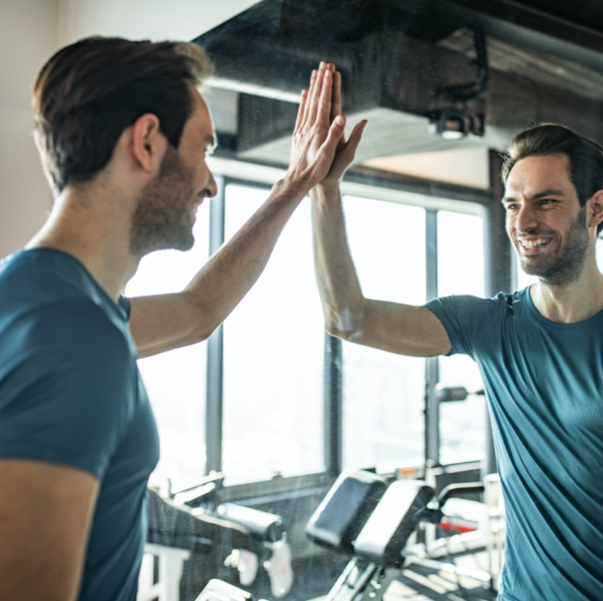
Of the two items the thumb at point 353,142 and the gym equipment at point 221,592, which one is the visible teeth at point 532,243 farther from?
the gym equipment at point 221,592

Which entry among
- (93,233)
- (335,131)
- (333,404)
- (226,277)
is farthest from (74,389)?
(333,404)

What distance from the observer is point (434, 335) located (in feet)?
4.57

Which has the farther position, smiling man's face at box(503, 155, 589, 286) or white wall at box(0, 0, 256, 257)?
white wall at box(0, 0, 256, 257)

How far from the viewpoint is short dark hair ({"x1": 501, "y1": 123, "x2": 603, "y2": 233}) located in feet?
4.25

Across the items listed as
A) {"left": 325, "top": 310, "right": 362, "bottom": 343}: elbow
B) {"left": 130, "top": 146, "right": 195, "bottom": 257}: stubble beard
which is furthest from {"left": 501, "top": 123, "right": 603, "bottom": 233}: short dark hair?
{"left": 130, "top": 146, "right": 195, "bottom": 257}: stubble beard

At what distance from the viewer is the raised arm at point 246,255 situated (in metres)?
1.17

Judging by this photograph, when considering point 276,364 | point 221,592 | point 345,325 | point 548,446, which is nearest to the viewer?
point 548,446

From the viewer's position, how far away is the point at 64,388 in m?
0.54

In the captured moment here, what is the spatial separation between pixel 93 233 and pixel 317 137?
66 centimetres

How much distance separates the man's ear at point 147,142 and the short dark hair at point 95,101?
1 centimetres

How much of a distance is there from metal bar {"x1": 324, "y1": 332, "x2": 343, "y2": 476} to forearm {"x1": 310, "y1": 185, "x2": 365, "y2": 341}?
0.33 meters

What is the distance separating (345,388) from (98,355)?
124 centimetres

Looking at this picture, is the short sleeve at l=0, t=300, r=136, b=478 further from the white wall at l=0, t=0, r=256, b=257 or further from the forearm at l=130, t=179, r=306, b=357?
the white wall at l=0, t=0, r=256, b=257

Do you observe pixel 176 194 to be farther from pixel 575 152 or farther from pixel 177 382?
pixel 177 382
